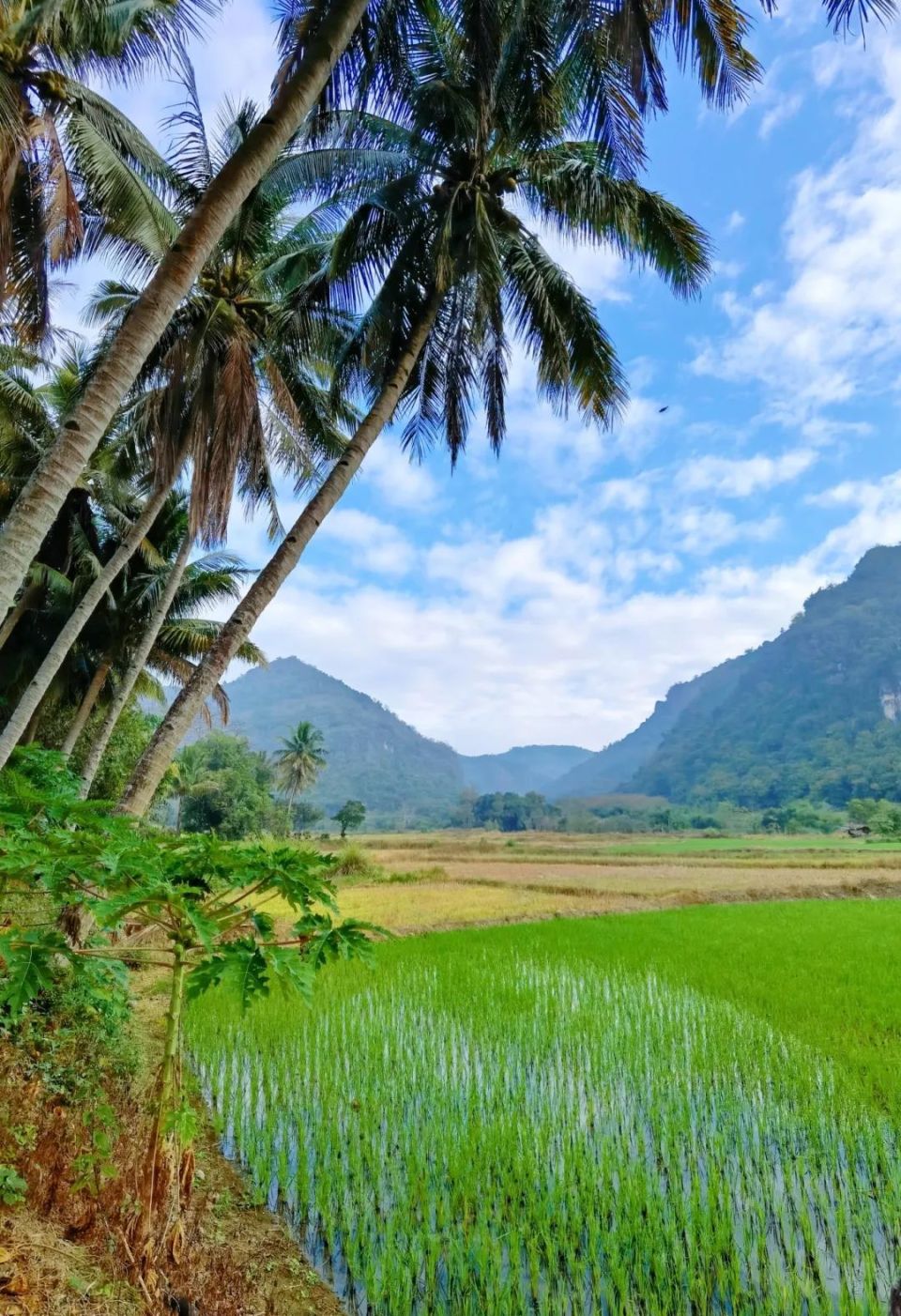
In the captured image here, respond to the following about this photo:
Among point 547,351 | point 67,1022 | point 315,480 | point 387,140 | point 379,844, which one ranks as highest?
point 387,140

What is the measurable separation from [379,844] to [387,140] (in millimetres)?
39590

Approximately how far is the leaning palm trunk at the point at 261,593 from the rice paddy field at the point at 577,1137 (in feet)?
6.83

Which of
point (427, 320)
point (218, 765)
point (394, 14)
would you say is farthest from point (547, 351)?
point (218, 765)

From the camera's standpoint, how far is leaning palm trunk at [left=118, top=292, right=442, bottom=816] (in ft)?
16.4

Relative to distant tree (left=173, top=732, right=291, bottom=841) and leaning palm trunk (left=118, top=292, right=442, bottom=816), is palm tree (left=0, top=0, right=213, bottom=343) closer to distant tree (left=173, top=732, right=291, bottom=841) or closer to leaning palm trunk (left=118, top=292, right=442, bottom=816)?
leaning palm trunk (left=118, top=292, right=442, bottom=816)

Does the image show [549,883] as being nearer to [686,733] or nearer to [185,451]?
[185,451]

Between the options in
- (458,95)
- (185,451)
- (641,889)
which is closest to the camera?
(458,95)

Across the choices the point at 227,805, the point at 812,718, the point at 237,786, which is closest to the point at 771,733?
the point at 812,718

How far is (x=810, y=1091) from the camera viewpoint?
4785 mm

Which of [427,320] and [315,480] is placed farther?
[315,480]

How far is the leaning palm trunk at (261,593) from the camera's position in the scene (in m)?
4.99

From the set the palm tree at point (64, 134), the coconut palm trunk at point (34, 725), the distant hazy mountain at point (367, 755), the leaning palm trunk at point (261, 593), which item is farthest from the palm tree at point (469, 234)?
the distant hazy mountain at point (367, 755)

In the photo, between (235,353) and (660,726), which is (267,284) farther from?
(660,726)

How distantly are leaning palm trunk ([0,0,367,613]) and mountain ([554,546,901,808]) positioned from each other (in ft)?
252
